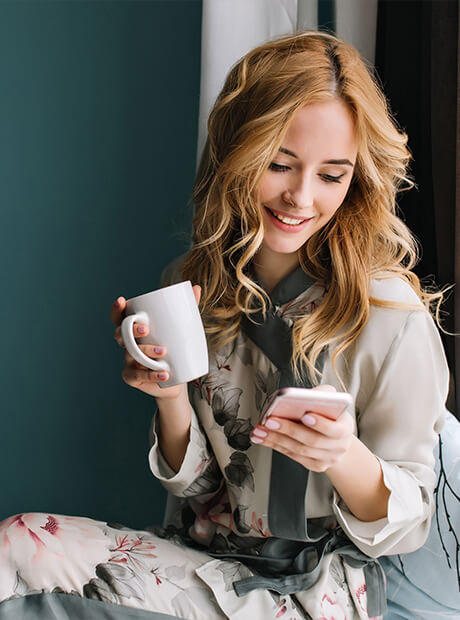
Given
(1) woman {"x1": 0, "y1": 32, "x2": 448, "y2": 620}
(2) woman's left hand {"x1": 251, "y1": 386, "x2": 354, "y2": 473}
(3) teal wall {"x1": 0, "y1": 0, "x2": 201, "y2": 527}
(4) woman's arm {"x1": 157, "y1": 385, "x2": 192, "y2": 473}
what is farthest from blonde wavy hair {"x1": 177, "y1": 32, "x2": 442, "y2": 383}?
(3) teal wall {"x1": 0, "y1": 0, "x2": 201, "y2": 527}

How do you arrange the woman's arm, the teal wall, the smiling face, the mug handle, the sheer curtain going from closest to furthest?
the mug handle
the smiling face
the woman's arm
the sheer curtain
the teal wall

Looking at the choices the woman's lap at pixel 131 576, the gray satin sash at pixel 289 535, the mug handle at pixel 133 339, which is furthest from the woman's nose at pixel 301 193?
the woman's lap at pixel 131 576

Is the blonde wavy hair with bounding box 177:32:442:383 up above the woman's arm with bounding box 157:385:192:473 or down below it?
above

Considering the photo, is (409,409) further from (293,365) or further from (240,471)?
(240,471)

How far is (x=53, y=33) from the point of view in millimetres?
1539

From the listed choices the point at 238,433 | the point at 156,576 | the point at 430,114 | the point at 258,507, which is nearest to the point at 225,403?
the point at 238,433

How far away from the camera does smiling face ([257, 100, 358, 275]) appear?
0.95m

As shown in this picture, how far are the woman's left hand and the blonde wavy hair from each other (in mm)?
212

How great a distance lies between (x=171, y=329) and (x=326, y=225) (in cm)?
36

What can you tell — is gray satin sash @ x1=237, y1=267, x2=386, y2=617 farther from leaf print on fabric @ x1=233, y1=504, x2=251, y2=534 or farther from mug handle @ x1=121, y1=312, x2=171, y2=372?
mug handle @ x1=121, y1=312, x2=171, y2=372

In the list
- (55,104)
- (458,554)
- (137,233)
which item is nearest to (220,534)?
(458,554)

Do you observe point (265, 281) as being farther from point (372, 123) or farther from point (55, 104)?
point (55, 104)

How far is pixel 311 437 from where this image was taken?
81 cm

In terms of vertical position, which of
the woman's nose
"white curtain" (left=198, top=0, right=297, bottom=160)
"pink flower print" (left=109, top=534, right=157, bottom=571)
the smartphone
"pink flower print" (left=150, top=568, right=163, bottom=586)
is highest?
"white curtain" (left=198, top=0, right=297, bottom=160)
